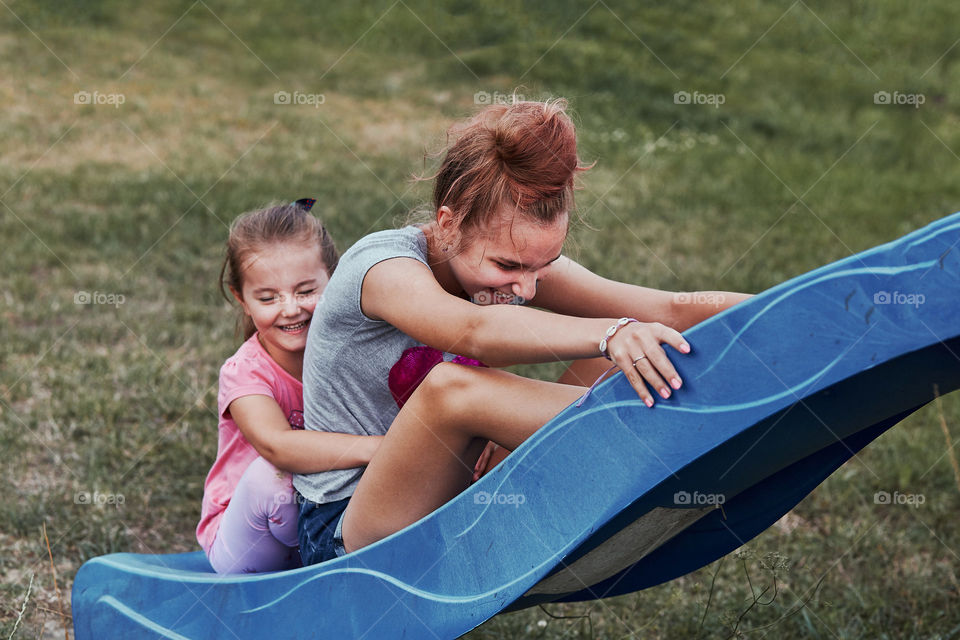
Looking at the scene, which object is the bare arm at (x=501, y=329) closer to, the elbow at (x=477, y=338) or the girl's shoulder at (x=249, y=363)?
the elbow at (x=477, y=338)

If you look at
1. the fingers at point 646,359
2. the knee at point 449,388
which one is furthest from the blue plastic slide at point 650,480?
the knee at point 449,388

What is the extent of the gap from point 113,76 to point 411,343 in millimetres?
7550

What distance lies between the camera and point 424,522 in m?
1.88

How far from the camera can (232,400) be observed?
7.64 feet

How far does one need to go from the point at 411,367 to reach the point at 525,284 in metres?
0.30

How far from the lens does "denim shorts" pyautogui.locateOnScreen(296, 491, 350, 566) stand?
6.92 ft

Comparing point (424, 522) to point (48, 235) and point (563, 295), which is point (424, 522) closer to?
point (563, 295)

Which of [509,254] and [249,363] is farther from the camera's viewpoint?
[249,363]

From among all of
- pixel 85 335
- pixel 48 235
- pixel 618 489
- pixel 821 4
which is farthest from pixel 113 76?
pixel 618 489

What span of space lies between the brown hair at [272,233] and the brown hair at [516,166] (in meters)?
0.57

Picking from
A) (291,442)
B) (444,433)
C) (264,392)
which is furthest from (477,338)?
(264,392)

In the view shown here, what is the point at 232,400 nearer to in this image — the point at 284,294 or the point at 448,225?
the point at 284,294

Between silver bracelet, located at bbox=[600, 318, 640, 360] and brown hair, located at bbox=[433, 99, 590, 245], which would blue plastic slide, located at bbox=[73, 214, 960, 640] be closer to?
silver bracelet, located at bbox=[600, 318, 640, 360]

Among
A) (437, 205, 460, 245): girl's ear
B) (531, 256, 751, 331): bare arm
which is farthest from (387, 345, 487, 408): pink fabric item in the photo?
(531, 256, 751, 331): bare arm
